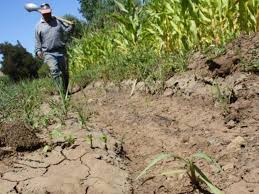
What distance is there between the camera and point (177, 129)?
12.6 feet

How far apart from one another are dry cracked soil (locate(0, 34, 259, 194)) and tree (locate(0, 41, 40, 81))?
27.3m

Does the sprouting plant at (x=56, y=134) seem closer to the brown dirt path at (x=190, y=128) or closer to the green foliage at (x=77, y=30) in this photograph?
the brown dirt path at (x=190, y=128)

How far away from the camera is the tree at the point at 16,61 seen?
103 ft

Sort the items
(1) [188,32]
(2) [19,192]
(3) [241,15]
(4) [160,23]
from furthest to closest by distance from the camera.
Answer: (4) [160,23] → (1) [188,32] → (3) [241,15] → (2) [19,192]

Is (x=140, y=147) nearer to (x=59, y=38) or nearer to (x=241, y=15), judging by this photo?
(x=241, y=15)

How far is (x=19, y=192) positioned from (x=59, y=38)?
469 cm

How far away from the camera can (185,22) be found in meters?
5.70

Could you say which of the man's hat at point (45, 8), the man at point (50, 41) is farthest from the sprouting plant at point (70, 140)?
the man's hat at point (45, 8)

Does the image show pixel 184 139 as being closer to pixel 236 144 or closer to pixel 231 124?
pixel 231 124

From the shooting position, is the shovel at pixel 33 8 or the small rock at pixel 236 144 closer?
the small rock at pixel 236 144

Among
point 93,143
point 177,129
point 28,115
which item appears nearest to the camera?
point 93,143

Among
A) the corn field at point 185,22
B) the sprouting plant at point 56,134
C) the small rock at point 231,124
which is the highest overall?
the corn field at point 185,22

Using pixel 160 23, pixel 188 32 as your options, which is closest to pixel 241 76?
pixel 188 32

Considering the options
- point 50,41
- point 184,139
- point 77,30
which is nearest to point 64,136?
point 184,139
